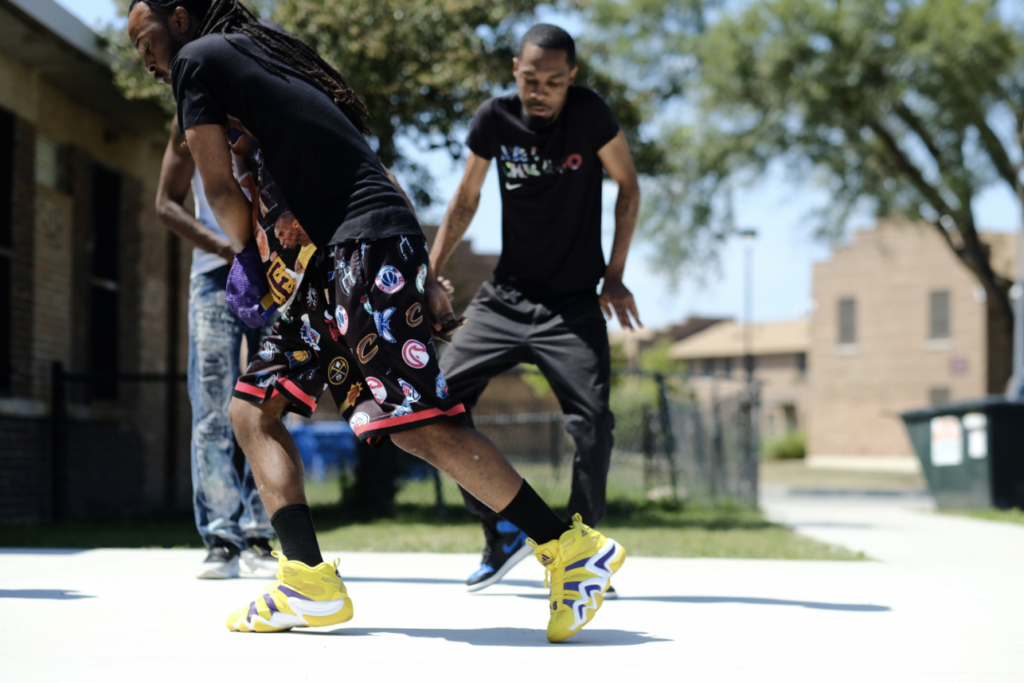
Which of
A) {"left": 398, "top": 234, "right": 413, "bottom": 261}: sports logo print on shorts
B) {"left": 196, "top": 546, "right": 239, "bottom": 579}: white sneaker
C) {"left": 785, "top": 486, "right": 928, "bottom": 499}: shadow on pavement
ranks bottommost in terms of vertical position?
{"left": 785, "top": 486, "right": 928, "bottom": 499}: shadow on pavement

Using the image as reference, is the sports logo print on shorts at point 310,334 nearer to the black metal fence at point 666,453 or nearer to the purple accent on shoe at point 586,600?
the purple accent on shoe at point 586,600

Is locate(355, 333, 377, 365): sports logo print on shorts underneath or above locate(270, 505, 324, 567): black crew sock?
above

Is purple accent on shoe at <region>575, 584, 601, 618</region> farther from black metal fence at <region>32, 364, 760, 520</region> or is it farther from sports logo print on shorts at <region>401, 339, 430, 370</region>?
black metal fence at <region>32, 364, 760, 520</region>

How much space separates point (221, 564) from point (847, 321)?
4750cm

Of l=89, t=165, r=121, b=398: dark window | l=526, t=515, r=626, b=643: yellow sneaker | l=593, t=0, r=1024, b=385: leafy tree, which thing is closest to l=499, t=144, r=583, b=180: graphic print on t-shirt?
l=526, t=515, r=626, b=643: yellow sneaker

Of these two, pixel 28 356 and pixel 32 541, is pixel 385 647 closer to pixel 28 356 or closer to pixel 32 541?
pixel 32 541

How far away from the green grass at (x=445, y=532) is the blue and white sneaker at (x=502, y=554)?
1.84 meters

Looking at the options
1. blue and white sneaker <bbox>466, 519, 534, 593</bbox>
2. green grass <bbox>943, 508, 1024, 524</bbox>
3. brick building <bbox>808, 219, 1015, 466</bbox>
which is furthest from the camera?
brick building <bbox>808, 219, 1015, 466</bbox>

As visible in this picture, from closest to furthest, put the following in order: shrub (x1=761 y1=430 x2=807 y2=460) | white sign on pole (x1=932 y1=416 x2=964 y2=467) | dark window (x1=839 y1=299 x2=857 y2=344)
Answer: white sign on pole (x1=932 y1=416 x2=964 y2=467) < dark window (x1=839 y1=299 x2=857 y2=344) < shrub (x1=761 y1=430 x2=807 y2=460)

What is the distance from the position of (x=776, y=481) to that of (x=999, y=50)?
1738cm

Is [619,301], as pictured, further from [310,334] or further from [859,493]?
[859,493]

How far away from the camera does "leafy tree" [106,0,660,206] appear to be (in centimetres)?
868

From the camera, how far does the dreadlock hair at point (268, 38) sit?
2.99m

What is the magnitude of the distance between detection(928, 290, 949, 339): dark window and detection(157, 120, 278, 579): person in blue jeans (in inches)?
1771
